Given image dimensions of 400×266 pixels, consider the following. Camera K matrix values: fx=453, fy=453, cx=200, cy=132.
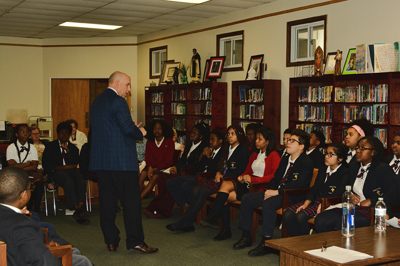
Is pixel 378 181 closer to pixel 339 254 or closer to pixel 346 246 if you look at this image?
pixel 346 246

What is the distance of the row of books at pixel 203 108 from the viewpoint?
9.23 meters

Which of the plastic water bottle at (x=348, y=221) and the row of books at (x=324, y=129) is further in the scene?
the row of books at (x=324, y=129)

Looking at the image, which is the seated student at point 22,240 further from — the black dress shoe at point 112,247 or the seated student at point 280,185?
the seated student at point 280,185

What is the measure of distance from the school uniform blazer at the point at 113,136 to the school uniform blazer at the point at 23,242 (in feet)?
6.64

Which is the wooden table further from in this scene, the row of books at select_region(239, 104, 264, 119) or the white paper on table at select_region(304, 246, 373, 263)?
the row of books at select_region(239, 104, 264, 119)

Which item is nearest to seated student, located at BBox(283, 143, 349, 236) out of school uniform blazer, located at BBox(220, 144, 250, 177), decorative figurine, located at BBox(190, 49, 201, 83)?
school uniform blazer, located at BBox(220, 144, 250, 177)

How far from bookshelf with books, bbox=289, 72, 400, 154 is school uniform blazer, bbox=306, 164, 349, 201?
180 cm

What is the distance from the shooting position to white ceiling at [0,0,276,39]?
26.2 ft

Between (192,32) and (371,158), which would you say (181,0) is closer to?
(192,32)

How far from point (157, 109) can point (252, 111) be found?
3.45 metres

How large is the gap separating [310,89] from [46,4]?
481cm

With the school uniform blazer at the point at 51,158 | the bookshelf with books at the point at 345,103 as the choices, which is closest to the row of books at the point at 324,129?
the bookshelf with books at the point at 345,103

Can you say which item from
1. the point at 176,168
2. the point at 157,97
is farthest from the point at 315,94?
the point at 157,97

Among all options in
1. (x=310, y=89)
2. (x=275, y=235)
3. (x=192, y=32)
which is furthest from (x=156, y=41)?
(x=275, y=235)
